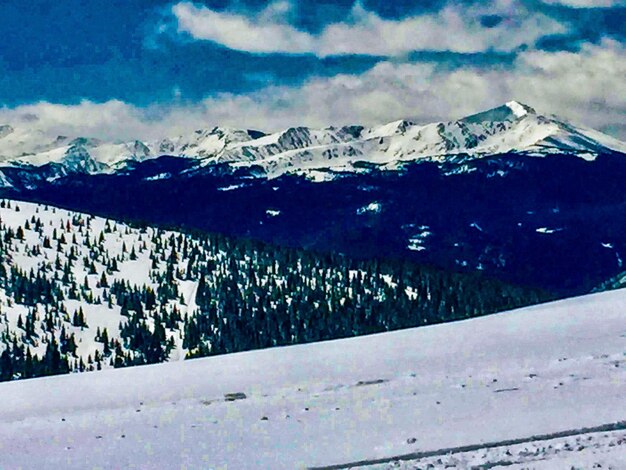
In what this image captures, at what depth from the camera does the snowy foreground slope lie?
15.1 metres

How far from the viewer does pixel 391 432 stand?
52.7 ft

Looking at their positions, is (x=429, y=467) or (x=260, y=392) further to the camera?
(x=260, y=392)

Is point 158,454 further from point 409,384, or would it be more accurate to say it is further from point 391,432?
point 409,384

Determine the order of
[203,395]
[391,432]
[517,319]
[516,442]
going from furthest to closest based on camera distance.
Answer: [517,319] < [203,395] < [391,432] < [516,442]

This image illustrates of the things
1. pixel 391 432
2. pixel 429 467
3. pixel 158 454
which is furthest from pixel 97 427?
pixel 429 467

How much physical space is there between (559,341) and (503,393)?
551cm

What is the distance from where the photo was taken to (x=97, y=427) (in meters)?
18.6

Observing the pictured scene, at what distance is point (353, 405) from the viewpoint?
725 inches

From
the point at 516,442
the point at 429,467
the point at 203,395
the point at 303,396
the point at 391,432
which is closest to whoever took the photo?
the point at 429,467

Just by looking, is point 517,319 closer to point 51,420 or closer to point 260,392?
point 260,392

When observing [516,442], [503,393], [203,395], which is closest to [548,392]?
[503,393]

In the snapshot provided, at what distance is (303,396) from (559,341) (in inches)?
290

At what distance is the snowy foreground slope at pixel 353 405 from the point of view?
1515 centimetres

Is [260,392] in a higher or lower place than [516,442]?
higher
